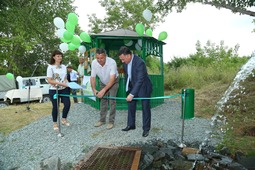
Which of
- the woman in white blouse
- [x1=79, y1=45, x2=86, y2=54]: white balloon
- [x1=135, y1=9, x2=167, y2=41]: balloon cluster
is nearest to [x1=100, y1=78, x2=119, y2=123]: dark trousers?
the woman in white blouse

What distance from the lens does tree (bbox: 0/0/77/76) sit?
47.1 feet

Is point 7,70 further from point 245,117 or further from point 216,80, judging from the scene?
point 245,117

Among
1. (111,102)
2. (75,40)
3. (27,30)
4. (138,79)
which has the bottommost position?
(111,102)

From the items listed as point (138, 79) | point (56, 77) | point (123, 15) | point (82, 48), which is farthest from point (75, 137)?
point (123, 15)

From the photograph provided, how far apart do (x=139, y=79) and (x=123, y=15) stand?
23946 millimetres

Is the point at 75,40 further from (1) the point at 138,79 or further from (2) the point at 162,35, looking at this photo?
(1) the point at 138,79

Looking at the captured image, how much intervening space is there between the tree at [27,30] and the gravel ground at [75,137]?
8.82 m

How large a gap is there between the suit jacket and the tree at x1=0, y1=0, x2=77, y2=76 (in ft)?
31.9

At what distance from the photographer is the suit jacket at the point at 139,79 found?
4752mm

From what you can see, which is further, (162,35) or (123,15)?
(123,15)

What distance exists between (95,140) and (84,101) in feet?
16.4

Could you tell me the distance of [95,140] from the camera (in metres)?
4.77

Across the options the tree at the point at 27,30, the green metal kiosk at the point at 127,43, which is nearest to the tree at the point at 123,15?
the tree at the point at 27,30

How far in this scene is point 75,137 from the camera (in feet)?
16.3
